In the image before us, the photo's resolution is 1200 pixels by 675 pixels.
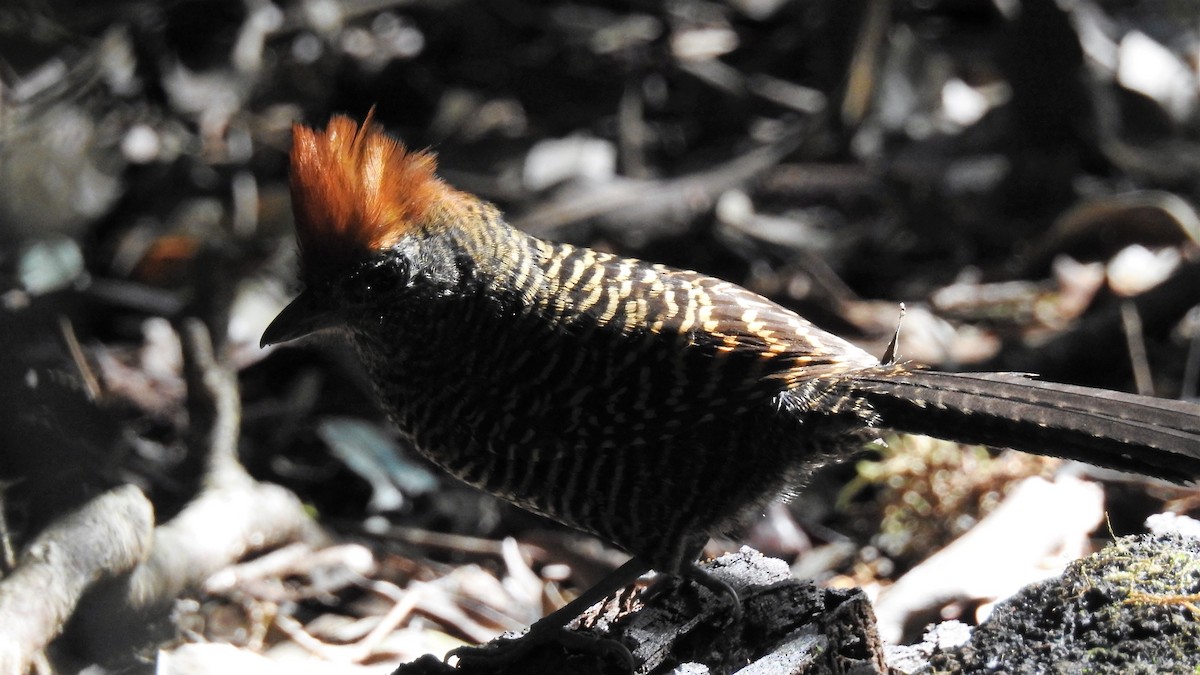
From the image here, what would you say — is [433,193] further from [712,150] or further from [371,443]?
[712,150]

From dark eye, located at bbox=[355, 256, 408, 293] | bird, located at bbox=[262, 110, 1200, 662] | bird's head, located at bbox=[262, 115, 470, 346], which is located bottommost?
bird, located at bbox=[262, 110, 1200, 662]

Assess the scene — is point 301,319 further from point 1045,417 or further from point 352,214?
point 1045,417

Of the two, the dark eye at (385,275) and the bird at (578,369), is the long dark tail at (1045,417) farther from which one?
the dark eye at (385,275)

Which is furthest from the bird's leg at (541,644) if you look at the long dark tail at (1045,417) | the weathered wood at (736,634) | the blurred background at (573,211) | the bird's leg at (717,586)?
the long dark tail at (1045,417)

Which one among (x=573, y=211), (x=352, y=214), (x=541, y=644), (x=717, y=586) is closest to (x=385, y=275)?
(x=352, y=214)

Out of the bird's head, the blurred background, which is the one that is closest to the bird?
the bird's head

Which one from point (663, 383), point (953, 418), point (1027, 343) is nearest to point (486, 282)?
point (663, 383)

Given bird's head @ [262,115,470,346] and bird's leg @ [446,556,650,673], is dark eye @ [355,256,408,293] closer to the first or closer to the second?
bird's head @ [262,115,470,346]
